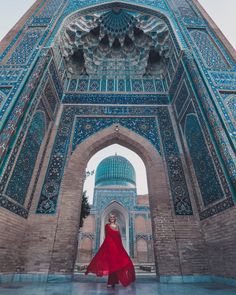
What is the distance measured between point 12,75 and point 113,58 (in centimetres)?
409

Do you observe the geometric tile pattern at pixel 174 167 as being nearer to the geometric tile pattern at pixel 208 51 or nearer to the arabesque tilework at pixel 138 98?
the arabesque tilework at pixel 138 98

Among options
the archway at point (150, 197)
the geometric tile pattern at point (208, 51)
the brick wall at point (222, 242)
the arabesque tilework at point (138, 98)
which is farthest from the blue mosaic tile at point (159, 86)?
the brick wall at point (222, 242)

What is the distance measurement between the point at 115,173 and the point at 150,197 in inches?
445

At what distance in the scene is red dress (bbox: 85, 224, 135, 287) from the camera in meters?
3.04

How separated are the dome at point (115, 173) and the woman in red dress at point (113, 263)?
41.9ft

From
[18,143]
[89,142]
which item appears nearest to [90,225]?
[89,142]

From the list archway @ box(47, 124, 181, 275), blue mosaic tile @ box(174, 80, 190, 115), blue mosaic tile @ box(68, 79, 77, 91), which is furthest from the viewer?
blue mosaic tile @ box(68, 79, 77, 91)

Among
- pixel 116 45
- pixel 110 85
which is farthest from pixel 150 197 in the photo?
pixel 116 45

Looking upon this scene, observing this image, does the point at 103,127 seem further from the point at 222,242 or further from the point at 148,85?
the point at 222,242

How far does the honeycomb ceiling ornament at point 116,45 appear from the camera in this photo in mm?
6918

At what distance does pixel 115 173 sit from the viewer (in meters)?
16.2

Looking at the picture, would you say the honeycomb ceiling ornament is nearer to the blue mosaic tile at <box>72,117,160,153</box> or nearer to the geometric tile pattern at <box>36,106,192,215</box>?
the geometric tile pattern at <box>36,106,192,215</box>

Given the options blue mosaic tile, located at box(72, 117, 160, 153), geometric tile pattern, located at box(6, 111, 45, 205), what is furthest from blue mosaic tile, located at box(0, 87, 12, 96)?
blue mosaic tile, located at box(72, 117, 160, 153)

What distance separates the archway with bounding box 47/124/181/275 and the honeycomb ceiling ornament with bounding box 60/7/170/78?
2.72 meters
